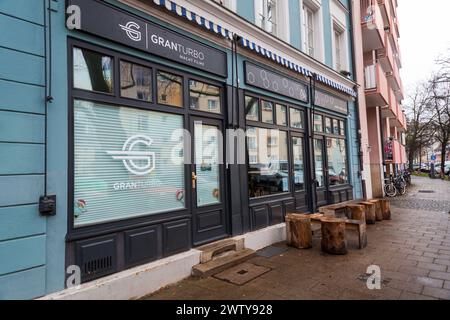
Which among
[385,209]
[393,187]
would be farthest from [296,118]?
[393,187]

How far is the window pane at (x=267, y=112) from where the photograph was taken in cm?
659

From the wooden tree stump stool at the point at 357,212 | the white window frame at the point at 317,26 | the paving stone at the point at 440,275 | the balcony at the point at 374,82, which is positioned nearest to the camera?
the paving stone at the point at 440,275

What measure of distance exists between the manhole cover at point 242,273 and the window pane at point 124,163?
124 centimetres

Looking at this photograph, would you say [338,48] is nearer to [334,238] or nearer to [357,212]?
[357,212]

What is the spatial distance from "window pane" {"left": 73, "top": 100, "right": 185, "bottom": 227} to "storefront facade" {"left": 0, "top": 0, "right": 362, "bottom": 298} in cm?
1

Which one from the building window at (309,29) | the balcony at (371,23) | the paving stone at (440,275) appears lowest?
the paving stone at (440,275)

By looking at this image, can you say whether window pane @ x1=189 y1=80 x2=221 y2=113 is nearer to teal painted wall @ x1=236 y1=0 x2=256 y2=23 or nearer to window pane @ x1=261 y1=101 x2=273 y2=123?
window pane @ x1=261 y1=101 x2=273 y2=123

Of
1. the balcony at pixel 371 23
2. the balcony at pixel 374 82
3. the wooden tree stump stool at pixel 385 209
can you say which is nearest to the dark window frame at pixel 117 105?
the wooden tree stump stool at pixel 385 209

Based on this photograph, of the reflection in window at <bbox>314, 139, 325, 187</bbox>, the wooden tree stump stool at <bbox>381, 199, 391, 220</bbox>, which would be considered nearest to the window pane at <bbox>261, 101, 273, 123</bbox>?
the reflection in window at <bbox>314, 139, 325, 187</bbox>

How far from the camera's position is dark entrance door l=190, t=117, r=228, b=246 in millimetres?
4973

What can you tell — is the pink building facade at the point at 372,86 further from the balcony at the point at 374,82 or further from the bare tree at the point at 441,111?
the bare tree at the point at 441,111

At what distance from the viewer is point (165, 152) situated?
459cm
